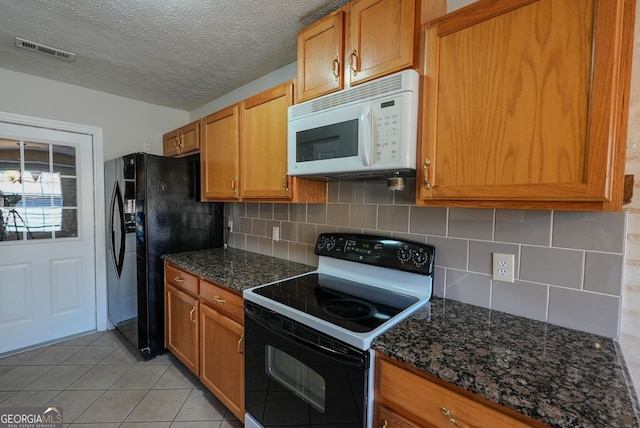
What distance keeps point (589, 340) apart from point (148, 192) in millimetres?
2551

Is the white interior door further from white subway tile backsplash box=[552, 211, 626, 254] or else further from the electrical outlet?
white subway tile backsplash box=[552, 211, 626, 254]

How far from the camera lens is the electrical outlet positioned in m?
1.19

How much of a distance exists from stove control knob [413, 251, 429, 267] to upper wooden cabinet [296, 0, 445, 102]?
807 mm

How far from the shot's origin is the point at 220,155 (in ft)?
7.09

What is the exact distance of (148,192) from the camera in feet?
7.09

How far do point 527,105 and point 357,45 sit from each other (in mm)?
743

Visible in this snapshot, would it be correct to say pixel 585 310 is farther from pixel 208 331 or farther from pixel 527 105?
pixel 208 331

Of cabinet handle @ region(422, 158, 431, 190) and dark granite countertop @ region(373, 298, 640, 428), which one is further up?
cabinet handle @ region(422, 158, 431, 190)

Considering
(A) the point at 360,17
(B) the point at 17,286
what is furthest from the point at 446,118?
(B) the point at 17,286

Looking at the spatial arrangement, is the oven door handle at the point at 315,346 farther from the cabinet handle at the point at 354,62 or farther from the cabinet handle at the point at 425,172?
the cabinet handle at the point at 354,62

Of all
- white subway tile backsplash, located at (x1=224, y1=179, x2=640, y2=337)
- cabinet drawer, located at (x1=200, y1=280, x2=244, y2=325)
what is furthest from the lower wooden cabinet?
white subway tile backsplash, located at (x1=224, y1=179, x2=640, y2=337)

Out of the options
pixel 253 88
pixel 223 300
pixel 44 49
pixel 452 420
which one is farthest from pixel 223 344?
pixel 44 49

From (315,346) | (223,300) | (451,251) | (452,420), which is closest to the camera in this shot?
(452,420)

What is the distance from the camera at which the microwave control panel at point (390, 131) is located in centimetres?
110
